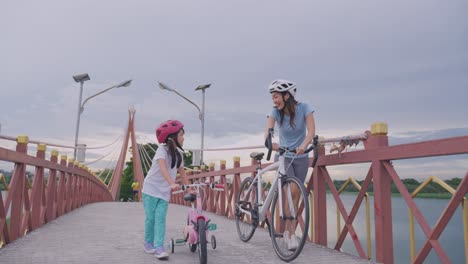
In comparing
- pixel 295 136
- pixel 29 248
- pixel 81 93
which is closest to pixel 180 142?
pixel 295 136

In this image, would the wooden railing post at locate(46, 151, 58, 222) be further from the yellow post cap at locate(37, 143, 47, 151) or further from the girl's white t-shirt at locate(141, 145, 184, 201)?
the girl's white t-shirt at locate(141, 145, 184, 201)

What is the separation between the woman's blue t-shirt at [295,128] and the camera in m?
4.22

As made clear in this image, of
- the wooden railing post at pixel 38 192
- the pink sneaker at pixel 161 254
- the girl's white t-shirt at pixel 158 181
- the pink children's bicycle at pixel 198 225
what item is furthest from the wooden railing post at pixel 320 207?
the wooden railing post at pixel 38 192

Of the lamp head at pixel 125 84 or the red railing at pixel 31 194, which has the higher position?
the lamp head at pixel 125 84

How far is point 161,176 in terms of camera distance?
411cm

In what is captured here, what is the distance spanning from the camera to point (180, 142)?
160 inches

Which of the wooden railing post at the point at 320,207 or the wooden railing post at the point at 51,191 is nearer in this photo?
the wooden railing post at the point at 320,207

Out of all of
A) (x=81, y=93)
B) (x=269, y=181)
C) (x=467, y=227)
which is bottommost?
(x=467, y=227)

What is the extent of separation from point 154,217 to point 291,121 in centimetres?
166

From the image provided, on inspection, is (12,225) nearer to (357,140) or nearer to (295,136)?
(295,136)

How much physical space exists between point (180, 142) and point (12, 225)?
236 centimetres

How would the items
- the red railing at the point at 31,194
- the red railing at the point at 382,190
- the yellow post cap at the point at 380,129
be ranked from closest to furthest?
the red railing at the point at 382,190 → the yellow post cap at the point at 380,129 → the red railing at the point at 31,194

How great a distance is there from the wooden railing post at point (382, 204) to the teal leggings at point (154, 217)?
196cm

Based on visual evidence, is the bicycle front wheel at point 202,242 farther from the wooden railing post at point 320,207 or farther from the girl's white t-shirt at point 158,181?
the wooden railing post at point 320,207
